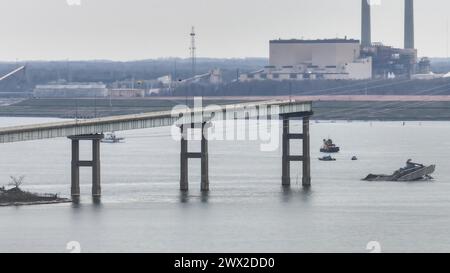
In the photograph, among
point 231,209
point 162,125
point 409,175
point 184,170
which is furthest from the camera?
point 409,175

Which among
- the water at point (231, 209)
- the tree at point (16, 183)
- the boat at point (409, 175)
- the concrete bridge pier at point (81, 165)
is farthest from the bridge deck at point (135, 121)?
the boat at point (409, 175)

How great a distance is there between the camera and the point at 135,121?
82562 mm

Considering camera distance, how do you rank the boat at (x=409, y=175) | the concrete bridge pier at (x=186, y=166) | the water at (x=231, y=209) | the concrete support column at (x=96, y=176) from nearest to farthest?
the water at (x=231, y=209) < the concrete support column at (x=96, y=176) < the concrete bridge pier at (x=186, y=166) < the boat at (x=409, y=175)

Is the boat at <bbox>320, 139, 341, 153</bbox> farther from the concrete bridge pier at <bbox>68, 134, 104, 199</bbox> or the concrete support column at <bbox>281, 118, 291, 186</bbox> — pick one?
the concrete bridge pier at <bbox>68, 134, 104, 199</bbox>

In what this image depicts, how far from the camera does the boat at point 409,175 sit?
88.5 m

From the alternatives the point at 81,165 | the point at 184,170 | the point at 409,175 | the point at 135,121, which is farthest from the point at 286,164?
the point at 81,165

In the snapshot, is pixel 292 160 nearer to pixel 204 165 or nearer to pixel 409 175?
pixel 409 175

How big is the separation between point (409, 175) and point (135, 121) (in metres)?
15.3

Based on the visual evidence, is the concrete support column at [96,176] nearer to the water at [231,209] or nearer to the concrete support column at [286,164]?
the water at [231,209]

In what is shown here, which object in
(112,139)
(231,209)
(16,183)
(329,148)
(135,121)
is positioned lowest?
(231,209)

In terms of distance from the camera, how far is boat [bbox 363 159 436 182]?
88.5 metres
